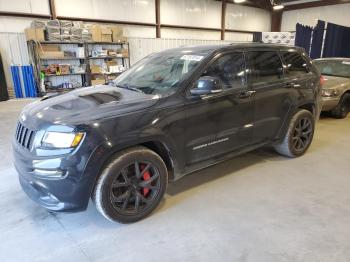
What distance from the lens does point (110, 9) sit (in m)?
10.8

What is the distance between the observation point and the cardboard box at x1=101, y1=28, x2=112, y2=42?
989 cm

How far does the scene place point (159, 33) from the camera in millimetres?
12258

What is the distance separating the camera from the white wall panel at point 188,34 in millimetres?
12633

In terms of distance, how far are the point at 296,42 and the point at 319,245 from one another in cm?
1227

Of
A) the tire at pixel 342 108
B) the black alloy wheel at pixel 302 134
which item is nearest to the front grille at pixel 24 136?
the black alloy wheel at pixel 302 134

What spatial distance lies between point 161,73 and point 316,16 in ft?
51.2

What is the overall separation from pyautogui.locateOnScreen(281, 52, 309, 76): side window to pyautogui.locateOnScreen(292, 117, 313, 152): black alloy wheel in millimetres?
646

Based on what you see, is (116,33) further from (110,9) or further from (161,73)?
(161,73)

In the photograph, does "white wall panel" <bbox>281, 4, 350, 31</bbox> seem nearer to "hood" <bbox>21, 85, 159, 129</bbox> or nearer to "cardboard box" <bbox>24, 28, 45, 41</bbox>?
"cardboard box" <bbox>24, 28, 45, 41</bbox>

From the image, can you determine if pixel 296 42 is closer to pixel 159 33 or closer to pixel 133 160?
pixel 159 33

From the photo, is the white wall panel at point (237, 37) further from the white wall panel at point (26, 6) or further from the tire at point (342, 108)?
the tire at point (342, 108)

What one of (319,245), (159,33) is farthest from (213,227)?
(159,33)

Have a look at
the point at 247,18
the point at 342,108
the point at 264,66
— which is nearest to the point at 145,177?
the point at 264,66

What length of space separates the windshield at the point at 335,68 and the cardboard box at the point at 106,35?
6888 mm
